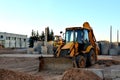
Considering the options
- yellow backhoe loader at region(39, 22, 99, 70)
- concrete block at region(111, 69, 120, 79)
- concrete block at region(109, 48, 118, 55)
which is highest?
yellow backhoe loader at region(39, 22, 99, 70)

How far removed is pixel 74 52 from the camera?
1734 centimetres

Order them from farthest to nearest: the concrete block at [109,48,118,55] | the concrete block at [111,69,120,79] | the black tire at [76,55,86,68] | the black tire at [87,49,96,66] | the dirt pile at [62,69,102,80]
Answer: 1. the concrete block at [109,48,118,55]
2. the black tire at [87,49,96,66]
3. the black tire at [76,55,86,68]
4. the concrete block at [111,69,120,79]
5. the dirt pile at [62,69,102,80]

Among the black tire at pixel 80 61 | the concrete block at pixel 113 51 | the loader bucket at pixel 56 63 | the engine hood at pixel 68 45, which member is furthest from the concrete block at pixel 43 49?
the loader bucket at pixel 56 63

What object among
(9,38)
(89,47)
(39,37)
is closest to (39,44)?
(89,47)

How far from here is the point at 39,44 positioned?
42125mm

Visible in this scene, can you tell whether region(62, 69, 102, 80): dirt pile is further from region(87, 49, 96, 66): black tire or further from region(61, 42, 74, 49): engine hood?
region(87, 49, 96, 66): black tire

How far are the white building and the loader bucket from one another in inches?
2438

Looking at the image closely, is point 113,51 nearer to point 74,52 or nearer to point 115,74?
point 74,52

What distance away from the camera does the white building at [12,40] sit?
3160 inches

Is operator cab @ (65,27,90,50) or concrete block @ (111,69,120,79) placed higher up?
operator cab @ (65,27,90,50)

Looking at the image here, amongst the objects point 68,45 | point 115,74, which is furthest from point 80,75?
point 68,45

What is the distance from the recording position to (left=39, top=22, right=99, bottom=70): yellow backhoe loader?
632 inches

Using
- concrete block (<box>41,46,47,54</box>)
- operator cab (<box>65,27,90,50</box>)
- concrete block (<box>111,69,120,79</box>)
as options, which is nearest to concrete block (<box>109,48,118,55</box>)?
concrete block (<box>41,46,47,54</box>)

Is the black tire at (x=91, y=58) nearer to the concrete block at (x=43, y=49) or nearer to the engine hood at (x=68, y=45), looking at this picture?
the engine hood at (x=68, y=45)
